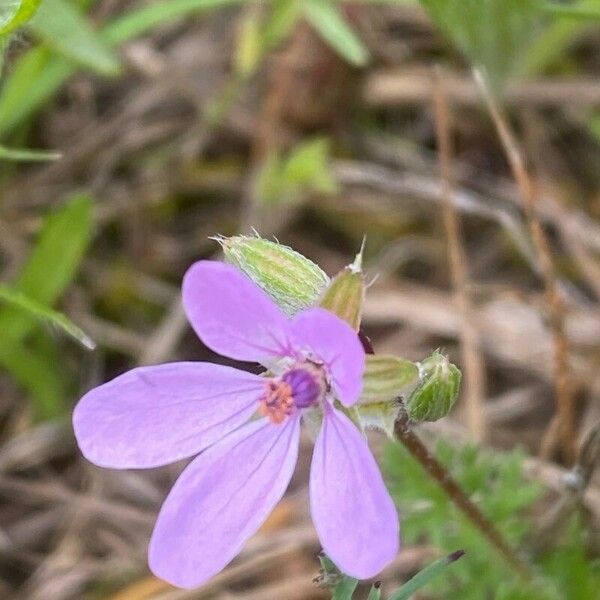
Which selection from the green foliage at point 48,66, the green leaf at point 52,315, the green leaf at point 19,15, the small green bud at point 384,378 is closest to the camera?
the small green bud at point 384,378

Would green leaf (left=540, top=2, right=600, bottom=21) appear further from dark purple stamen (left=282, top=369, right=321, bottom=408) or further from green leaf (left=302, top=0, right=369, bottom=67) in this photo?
dark purple stamen (left=282, top=369, right=321, bottom=408)

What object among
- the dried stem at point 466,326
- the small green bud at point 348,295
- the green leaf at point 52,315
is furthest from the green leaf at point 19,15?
the dried stem at point 466,326

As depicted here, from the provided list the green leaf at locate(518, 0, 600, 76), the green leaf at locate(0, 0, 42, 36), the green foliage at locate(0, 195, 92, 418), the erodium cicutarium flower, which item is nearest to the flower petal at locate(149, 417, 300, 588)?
the erodium cicutarium flower

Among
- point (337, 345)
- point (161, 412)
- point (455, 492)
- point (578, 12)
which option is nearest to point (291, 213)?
point (578, 12)

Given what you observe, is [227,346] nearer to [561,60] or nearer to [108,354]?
[108,354]

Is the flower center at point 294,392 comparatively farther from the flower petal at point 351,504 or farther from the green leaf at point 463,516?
the green leaf at point 463,516

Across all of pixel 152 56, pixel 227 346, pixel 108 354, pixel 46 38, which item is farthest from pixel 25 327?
pixel 227 346
